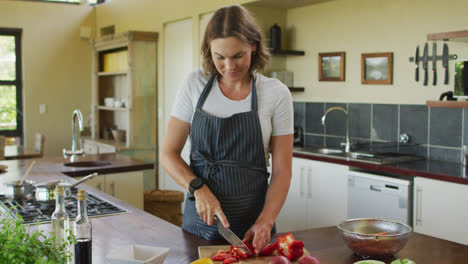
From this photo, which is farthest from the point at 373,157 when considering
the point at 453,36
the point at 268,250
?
the point at 268,250

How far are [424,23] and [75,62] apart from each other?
5457 mm

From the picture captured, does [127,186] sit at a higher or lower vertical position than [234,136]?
lower

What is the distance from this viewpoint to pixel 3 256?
3.46 feet

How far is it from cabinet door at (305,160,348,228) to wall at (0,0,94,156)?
4.68 metres

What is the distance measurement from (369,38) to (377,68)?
11.1 inches

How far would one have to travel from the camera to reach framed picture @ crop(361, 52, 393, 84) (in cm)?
438

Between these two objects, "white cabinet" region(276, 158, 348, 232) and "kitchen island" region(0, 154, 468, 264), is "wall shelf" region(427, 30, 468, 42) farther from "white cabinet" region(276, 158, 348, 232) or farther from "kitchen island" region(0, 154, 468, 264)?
"kitchen island" region(0, 154, 468, 264)

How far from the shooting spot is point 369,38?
14.9 ft

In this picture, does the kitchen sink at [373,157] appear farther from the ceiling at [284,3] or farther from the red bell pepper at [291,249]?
the red bell pepper at [291,249]

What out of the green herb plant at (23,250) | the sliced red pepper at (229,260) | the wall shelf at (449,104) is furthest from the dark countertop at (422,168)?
the green herb plant at (23,250)

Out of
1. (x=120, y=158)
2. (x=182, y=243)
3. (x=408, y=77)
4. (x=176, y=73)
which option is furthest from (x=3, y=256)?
(x=176, y=73)

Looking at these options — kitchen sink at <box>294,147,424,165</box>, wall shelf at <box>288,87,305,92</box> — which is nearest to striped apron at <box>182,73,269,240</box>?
kitchen sink at <box>294,147,424,165</box>

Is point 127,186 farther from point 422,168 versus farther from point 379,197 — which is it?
point 422,168

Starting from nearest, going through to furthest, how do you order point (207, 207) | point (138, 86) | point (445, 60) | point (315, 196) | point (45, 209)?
point (207, 207) → point (45, 209) → point (445, 60) → point (315, 196) → point (138, 86)
